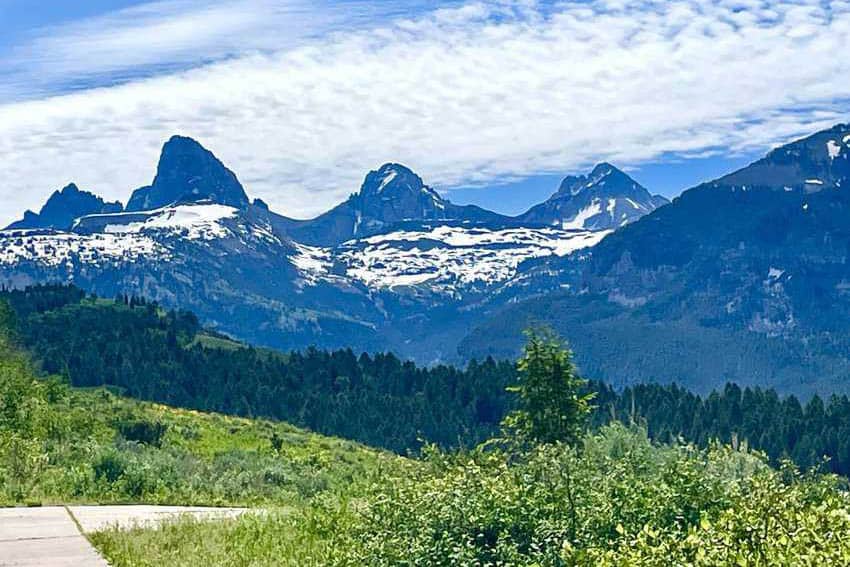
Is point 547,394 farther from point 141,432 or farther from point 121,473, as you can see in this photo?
point 121,473

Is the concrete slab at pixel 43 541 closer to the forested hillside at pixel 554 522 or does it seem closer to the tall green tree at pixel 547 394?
the forested hillside at pixel 554 522

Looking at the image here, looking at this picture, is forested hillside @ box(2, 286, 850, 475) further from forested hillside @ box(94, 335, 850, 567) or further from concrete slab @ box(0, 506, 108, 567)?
forested hillside @ box(94, 335, 850, 567)

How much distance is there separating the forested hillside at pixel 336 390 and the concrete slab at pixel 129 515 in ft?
338

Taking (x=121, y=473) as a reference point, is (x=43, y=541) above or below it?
above

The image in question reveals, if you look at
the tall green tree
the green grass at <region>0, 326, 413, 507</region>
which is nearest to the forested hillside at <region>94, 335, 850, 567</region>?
the green grass at <region>0, 326, 413, 507</region>

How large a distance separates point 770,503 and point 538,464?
430 cm

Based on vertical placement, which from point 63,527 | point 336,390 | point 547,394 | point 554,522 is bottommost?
point 336,390

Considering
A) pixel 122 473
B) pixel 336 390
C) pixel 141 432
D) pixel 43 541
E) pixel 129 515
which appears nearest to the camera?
pixel 43 541

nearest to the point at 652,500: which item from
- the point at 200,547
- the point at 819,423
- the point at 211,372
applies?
the point at 200,547

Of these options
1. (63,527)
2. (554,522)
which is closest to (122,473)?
(63,527)

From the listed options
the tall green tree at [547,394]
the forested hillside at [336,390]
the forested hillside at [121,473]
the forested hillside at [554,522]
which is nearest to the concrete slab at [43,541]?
the forested hillside at [554,522]

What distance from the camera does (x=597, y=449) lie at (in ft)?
64.8

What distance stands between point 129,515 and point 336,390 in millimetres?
133250

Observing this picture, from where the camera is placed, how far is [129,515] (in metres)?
20.9
